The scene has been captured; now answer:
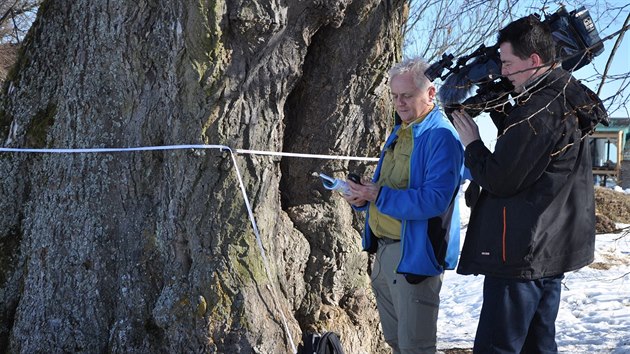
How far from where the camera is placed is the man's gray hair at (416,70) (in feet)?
11.9

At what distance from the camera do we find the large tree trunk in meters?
3.88

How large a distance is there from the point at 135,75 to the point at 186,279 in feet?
3.71

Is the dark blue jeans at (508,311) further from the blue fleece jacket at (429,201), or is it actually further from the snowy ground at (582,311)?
the snowy ground at (582,311)

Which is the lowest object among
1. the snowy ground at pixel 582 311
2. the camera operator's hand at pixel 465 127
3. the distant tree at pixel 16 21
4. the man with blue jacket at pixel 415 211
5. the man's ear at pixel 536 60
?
the snowy ground at pixel 582 311

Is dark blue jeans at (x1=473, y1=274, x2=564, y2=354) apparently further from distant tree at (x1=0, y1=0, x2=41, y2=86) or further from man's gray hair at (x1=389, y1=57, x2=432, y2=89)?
distant tree at (x1=0, y1=0, x2=41, y2=86)

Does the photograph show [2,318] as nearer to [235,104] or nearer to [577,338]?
[235,104]

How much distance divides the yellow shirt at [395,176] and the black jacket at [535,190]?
0.46 meters

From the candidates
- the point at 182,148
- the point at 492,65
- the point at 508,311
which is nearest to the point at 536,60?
the point at 492,65

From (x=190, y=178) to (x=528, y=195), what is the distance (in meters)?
1.72

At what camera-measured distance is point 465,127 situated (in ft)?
11.0

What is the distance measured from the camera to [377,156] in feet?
14.9

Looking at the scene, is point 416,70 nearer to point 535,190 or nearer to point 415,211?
point 415,211

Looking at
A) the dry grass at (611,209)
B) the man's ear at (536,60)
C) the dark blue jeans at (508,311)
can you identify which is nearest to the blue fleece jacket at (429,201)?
the dark blue jeans at (508,311)

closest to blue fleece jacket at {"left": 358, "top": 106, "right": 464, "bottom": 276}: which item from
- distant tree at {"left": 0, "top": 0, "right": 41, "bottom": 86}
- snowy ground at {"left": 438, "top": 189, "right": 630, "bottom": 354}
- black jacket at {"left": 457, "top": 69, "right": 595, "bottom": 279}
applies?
black jacket at {"left": 457, "top": 69, "right": 595, "bottom": 279}
